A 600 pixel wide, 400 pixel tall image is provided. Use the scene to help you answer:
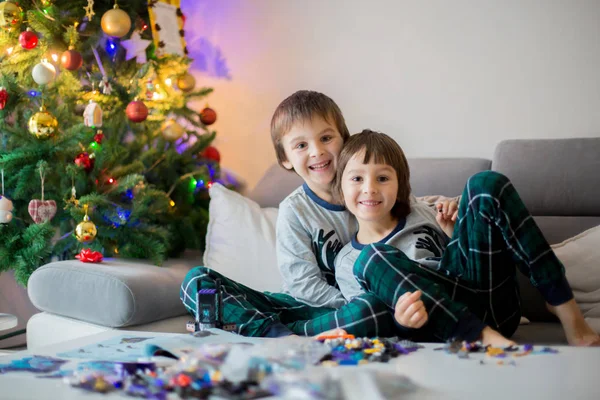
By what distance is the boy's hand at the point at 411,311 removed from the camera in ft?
4.50

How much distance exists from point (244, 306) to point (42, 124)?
2.72 feet

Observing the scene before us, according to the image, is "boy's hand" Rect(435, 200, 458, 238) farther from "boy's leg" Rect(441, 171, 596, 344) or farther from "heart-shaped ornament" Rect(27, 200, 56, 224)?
"heart-shaped ornament" Rect(27, 200, 56, 224)

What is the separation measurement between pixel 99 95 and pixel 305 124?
2.58ft

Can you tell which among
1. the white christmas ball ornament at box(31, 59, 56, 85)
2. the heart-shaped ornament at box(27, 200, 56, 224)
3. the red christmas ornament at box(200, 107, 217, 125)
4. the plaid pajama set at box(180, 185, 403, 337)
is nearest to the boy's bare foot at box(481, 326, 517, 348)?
the plaid pajama set at box(180, 185, 403, 337)

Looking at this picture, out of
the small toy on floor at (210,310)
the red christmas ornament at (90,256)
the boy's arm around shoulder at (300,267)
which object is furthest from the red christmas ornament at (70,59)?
the small toy on floor at (210,310)

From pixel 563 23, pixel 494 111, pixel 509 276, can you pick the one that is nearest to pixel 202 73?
pixel 494 111

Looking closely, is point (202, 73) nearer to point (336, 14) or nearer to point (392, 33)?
point (336, 14)

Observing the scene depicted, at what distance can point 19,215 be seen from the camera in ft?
7.02

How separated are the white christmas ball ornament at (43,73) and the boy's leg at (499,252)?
49.0 inches

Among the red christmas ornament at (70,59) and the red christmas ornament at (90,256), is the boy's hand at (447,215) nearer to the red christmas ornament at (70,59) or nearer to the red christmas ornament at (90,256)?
the red christmas ornament at (90,256)

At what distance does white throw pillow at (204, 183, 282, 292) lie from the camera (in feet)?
6.80

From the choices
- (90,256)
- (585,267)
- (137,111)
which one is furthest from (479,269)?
(137,111)

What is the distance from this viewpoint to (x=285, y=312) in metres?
1.80

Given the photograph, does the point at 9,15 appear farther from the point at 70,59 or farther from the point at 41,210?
the point at 41,210
